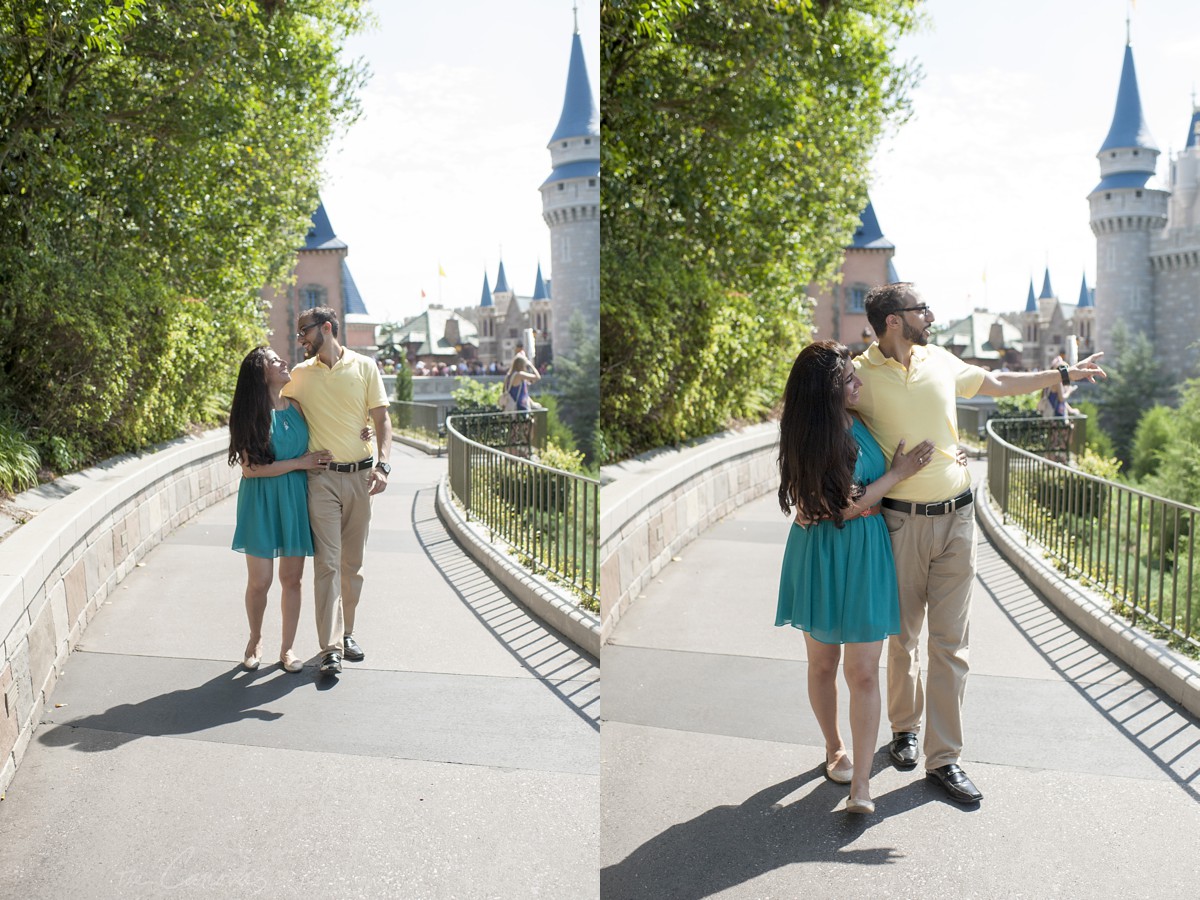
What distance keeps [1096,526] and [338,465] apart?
410 centimetres

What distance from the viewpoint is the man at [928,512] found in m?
2.31

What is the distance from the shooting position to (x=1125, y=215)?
123 inches

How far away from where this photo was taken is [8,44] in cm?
257

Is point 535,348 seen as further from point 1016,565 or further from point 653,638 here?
point 1016,565

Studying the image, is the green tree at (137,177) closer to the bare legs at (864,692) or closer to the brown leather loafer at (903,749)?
the bare legs at (864,692)

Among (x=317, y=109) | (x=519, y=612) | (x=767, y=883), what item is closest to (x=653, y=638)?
(x=519, y=612)

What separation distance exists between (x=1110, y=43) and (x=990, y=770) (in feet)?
6.75

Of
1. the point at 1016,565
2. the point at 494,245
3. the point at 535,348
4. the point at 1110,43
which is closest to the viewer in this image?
the point at 535,348

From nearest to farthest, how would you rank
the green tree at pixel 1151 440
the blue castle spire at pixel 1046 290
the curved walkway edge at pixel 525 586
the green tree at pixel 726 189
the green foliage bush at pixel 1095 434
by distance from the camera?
1. the curved walkway edge at pixel 525 586
2. the green tree at pixel 726 189
3. the blue castle spire at pixel 1046 290
4. the green tree at pixel 1151 440
5. the green foliage bush at pixel 1095 434

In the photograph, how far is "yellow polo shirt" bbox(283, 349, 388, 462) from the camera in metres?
2.26

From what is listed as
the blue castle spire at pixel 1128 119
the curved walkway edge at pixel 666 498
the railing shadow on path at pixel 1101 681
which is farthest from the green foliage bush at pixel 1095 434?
the curved walkway edge at pixel 666 498

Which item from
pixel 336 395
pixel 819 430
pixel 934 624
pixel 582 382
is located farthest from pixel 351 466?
pixel 934 624

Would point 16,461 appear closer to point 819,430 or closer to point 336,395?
point 336,395

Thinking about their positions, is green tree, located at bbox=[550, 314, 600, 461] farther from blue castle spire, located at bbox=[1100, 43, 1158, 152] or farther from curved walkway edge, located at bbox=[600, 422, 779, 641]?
blue castle spire, located at bbox=[1100, 43, 1158, 152]
